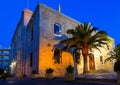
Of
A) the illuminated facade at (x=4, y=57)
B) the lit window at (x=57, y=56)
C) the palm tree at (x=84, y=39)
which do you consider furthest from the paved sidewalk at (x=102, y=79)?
the illuminated facade at (x=4, y=57)

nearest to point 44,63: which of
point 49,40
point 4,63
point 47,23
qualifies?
point 49,40

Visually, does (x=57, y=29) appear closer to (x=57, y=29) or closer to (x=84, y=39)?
(x=57, y=29)

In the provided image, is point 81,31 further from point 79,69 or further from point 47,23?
point 79,69

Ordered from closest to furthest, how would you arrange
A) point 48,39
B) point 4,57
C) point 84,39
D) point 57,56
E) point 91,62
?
point 84,39, point 48,39, point 57,56, point 91,62, point 4,57

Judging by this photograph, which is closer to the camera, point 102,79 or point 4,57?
point 102,79

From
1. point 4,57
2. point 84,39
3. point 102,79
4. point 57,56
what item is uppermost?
point 84,39

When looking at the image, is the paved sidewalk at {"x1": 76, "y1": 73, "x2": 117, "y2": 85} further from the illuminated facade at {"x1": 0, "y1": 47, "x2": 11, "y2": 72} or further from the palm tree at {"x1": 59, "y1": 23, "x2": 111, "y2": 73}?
the illuminated facade at {"x1": 0, "y1": 47, "x2": 11, "y2": 72}

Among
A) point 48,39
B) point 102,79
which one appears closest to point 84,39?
point 48,39

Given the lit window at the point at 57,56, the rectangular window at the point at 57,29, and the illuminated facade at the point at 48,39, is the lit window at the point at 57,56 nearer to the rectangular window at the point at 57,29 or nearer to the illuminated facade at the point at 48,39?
the illuminated facade at the point at 48,39

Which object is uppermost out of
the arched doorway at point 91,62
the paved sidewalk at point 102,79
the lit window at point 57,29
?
the lit window at point 57,29

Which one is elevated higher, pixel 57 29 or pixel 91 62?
pixel 57 29

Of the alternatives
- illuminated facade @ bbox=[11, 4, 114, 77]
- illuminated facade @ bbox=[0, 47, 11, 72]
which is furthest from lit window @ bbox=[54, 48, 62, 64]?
illuminated facade @ bbox=[0, 47, 11, 72]

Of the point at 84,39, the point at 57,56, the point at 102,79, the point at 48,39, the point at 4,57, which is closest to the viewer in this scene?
the point at 102,79


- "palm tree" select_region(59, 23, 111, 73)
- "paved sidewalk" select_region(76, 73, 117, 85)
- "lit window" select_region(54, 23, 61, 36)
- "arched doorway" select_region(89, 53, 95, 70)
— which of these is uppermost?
"lit window" select_region(54, 23, 61, 36)
